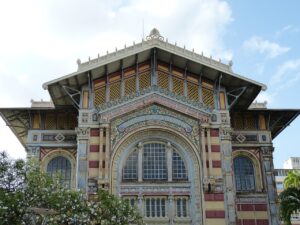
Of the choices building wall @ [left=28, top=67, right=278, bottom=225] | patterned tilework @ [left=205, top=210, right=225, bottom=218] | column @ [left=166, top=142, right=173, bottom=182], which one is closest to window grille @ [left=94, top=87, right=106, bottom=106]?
building wall @ [left=28, top=67, right=278, bottom=225]

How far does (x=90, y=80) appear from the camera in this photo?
2823 cm

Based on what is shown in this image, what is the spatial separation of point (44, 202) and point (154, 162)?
9591 mm

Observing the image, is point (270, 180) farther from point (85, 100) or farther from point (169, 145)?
point (85, 100)

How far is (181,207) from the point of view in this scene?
2600 cm

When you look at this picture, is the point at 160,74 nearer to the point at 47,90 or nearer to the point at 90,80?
the point at 90,80

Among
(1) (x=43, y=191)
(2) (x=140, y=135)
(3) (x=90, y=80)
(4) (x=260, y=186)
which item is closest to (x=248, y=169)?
(4) (x=260, y=186)

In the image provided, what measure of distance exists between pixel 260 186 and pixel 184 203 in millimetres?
6036

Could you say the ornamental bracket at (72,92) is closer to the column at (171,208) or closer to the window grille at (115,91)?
the window grille at (115,91)

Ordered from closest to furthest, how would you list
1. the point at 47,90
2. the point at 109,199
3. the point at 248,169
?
the point at 109,199 < the point at 47,90 < the point at 248,169

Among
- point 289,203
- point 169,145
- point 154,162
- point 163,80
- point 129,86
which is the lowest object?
point 289,203

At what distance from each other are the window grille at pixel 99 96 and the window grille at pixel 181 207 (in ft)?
24.4

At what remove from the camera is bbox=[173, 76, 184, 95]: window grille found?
2871 cm

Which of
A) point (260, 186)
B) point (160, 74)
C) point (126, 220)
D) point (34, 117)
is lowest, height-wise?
point (126, 220)

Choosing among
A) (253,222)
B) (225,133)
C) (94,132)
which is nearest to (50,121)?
(94,132)
